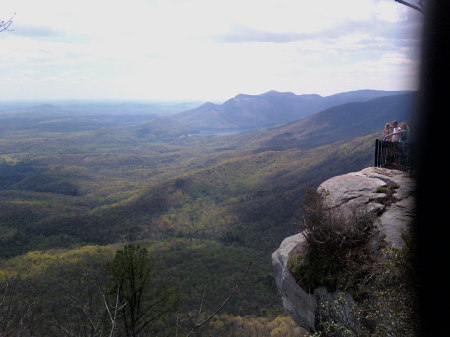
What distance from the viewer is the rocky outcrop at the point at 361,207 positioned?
9.20 metres

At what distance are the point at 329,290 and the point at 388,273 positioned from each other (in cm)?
242

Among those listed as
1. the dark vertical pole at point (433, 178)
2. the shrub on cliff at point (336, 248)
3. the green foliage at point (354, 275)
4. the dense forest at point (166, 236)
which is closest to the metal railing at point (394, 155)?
the green foliage at point (354, 275)

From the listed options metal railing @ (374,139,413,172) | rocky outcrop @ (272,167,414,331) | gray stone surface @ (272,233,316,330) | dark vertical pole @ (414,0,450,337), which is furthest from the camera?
metal railing @ (374,139,413,172)

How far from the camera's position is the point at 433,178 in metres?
8.34

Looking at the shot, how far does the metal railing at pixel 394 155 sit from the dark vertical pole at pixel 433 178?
7.30ft

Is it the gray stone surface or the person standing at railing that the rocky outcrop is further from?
the person standing at railing

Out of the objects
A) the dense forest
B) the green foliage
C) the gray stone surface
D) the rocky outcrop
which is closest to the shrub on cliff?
the green foliage

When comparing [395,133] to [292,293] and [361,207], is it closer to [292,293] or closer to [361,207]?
[361,207]

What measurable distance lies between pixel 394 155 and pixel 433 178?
4.66 metres

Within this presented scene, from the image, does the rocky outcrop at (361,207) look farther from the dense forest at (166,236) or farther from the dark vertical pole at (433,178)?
the dense forest at (166,236)

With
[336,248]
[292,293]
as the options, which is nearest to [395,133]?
[336,248]

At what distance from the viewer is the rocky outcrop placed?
920 centimetres

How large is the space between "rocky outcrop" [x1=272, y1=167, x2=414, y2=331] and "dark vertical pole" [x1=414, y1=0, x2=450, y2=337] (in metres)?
0.91

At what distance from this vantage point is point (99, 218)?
83438 millimetres
